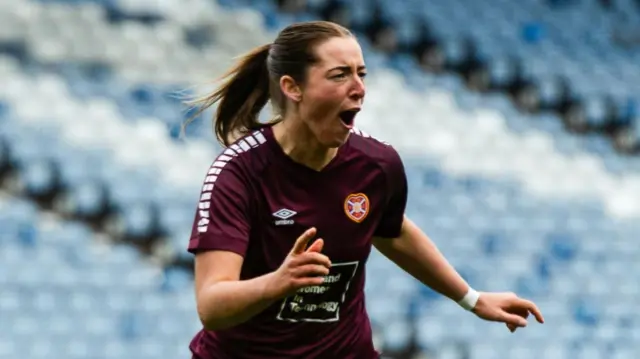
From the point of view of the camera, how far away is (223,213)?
2.98 m

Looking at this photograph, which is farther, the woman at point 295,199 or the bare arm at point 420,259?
the bare arm at point 420,259

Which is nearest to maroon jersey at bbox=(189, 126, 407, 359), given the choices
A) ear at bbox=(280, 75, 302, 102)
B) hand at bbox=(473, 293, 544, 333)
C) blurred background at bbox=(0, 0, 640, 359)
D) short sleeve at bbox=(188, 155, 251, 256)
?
short sleeve at bbox=(188, 155, 251, 256)

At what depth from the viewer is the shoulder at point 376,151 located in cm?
322

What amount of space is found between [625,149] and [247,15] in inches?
137

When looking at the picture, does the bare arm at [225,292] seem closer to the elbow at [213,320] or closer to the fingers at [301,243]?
the elbow at [213,320]

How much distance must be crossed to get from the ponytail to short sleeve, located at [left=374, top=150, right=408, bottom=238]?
0.37 meters

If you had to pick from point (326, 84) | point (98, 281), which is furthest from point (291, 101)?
point (98, 281)

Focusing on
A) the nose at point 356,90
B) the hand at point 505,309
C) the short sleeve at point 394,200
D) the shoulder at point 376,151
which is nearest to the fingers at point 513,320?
the hand at point 505,309

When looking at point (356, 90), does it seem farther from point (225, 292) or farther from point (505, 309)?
point (505, 309)

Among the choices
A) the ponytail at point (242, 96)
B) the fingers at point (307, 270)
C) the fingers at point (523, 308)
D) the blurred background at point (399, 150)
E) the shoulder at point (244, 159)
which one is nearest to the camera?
the fingers at point (307, 270)

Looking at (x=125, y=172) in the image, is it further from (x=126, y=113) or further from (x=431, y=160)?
(x=431, y=160)

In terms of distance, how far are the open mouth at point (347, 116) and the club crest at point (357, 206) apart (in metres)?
0.22

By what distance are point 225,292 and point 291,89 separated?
558 millimetres

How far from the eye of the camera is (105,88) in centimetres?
918
